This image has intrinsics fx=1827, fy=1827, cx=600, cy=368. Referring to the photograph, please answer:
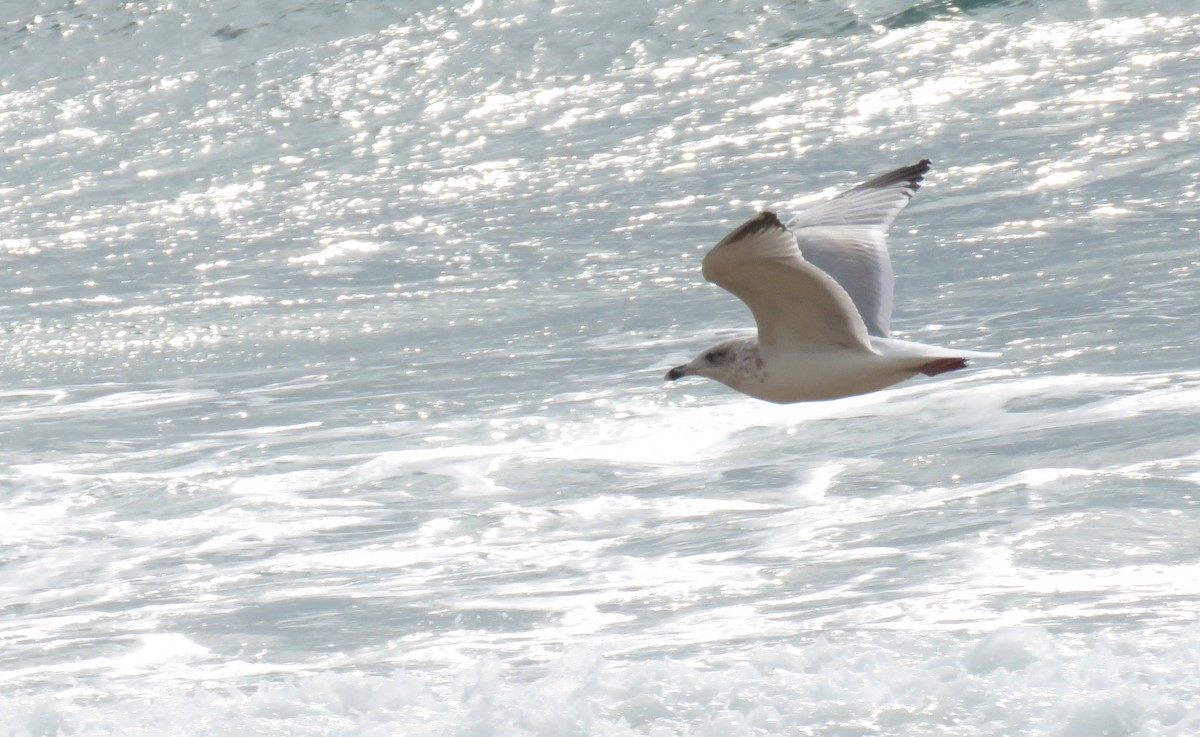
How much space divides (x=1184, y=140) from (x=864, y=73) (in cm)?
427

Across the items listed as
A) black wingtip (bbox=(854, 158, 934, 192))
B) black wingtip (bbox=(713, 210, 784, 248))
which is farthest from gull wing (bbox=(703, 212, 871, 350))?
black wingtip (bbox=(854, 158, 934, 192))

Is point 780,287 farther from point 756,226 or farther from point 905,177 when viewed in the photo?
point 905,177

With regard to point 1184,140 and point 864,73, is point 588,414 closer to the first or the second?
point 1184,140

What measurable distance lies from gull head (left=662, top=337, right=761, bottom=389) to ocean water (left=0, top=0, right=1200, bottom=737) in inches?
38.9

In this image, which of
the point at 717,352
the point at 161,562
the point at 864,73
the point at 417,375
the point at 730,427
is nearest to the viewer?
the point at 717,352

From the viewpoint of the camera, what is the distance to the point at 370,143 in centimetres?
1853

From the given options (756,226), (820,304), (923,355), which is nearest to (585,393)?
(820,304)

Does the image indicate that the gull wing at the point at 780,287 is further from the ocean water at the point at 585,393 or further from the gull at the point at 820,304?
the ocean water at the point at 585,393

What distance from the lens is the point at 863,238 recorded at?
6.47m

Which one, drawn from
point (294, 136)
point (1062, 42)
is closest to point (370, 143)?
point (294, 136)

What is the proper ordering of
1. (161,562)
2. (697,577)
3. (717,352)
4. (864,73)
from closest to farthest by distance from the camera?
(717,352) → (697,577) → (161,562) → (864,73)

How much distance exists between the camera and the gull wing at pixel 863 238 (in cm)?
636

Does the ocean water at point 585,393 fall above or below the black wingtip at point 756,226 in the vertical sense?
below

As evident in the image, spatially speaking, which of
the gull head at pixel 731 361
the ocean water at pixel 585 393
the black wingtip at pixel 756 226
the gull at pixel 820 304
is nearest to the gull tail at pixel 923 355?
the gull at pixel 820 304
